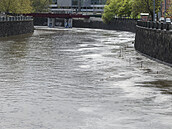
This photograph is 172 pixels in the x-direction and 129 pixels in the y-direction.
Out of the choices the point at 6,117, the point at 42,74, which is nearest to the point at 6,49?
the point at 42,74

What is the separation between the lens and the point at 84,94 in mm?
31984

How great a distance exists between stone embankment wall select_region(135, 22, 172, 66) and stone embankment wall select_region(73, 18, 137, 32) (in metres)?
73.3

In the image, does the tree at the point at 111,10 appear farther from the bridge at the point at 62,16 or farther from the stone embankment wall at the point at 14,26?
the stone embankment wall at the point at 14,26

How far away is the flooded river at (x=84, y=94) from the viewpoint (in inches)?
961

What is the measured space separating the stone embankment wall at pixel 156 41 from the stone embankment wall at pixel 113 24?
73306 millimetres

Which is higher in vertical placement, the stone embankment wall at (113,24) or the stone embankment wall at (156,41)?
the stone embankment wall at (156,41)

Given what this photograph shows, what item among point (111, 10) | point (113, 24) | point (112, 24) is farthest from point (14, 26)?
point (112, 24)

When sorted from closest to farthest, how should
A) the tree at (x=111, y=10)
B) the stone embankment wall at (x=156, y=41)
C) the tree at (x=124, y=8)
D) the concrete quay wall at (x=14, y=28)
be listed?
the stone embankment wall at (x=156, y=41) < the concrete quay wall at (x=14, y=28) < the tree at (x=124, y=8) < the tree at (x=111, y=10)

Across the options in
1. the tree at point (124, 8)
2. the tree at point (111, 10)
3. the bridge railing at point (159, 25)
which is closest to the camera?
the bridge railing at point (159, 25)

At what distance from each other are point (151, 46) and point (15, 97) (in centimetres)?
2871

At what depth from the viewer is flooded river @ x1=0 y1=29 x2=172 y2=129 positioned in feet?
80.1

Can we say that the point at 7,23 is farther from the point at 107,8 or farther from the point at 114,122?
the point at 114,122

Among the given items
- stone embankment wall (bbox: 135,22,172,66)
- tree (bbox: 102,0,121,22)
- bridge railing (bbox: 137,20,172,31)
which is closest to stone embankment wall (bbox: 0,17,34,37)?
tree (bbox: 102,0,121,22)

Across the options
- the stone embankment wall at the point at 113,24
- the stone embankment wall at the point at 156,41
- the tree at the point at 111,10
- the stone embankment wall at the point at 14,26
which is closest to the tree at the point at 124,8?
the stone embankment wall at the point at 113,24
